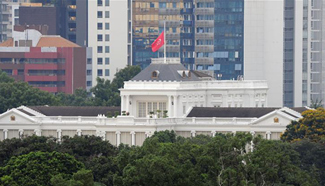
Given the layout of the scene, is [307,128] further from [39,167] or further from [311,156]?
[39,167]

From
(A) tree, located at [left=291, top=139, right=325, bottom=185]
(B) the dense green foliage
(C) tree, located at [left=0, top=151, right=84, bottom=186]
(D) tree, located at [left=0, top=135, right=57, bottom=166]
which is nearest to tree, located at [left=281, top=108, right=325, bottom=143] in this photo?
(A) tree, located at [left=291, top=139, right=325, bottom=185]

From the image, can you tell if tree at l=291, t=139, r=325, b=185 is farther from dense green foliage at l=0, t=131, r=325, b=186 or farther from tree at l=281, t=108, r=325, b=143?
tree at l=281, t=108, r=325, b=143

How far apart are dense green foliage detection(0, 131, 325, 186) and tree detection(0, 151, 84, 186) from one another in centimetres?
8

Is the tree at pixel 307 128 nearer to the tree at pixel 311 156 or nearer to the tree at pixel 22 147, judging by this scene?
the tree at pixel 311 156

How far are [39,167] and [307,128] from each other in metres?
50.6

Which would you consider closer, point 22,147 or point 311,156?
point 22,147

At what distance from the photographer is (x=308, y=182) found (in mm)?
157000

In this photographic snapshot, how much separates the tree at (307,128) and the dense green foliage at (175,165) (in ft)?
73.1

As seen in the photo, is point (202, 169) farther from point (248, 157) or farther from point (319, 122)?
point (319, 122)

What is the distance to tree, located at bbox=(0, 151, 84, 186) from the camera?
148m

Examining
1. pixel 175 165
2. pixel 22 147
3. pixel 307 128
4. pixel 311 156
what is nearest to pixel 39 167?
pixel 175 165

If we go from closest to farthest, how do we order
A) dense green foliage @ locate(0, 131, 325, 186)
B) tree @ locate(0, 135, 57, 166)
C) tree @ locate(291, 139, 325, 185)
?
dense green foliage @ locate(0, 131, 325, 186)
tree @ locate(0, 135, 57, 166)
tree @ locate(291, 139, 325, 185)

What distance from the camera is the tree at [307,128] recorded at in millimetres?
191500

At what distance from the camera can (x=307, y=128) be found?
632 ft
